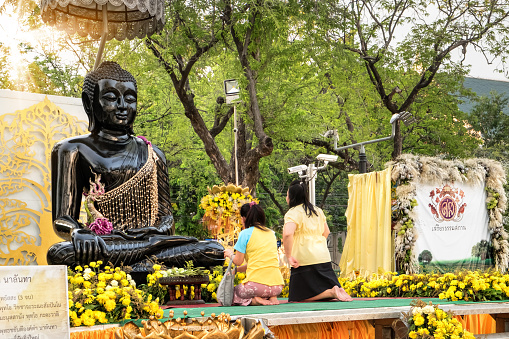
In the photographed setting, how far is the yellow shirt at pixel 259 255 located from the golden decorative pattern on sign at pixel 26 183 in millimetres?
3880

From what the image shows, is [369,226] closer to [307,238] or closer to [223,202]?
[223,202]

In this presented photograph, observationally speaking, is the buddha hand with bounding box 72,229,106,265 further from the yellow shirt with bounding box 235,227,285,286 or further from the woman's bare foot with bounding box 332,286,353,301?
the woman's bare foot with bounding box 332,286,353,301

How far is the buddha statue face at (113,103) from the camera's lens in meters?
8.50

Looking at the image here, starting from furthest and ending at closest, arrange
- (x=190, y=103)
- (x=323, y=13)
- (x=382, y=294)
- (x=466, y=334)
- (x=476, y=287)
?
(x=190, y=103), (x=323, y=13), (x=382, y=294), (x=476, y=287), (x=466, y=334)

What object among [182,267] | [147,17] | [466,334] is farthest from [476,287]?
[147,17]

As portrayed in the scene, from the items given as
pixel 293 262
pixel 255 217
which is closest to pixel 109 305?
pixel 255 217

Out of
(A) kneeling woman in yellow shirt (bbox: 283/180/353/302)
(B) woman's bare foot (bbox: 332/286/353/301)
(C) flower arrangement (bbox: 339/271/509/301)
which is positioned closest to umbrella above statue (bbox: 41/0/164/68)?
(A) kneeling woman in yellow shirt (bbox: 283/180/353/302)

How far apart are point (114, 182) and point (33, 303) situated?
5.48 meters

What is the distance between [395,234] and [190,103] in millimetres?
5779

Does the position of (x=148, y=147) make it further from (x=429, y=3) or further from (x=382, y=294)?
(x=429, y=3)

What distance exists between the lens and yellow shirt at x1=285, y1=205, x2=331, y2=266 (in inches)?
284

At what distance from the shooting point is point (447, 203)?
11.3 metres

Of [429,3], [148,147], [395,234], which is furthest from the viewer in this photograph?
[429,3]

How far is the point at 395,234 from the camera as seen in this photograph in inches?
435
